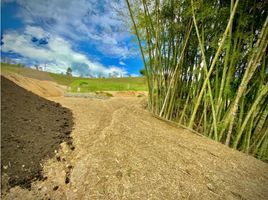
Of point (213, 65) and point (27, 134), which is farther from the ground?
point (213, 65)

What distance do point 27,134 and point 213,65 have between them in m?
2.19

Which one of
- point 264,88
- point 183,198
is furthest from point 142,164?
point 264,88

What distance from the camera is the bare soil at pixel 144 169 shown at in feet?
5.44

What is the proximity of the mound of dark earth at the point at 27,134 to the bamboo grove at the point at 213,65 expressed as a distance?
1585mm

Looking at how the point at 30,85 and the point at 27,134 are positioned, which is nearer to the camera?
the point at 27,134

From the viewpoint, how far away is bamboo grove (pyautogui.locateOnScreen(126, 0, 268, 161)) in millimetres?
2605

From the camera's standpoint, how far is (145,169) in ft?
6.32

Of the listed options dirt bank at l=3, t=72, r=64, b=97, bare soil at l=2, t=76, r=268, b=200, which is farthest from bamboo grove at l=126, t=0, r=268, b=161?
dirt bank at l=3, t=72, r=64, b=97

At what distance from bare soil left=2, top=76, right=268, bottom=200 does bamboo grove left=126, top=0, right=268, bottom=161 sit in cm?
41

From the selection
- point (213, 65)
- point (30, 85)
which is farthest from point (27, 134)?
point (30, 85)

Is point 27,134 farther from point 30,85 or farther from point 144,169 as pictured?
point 30,85

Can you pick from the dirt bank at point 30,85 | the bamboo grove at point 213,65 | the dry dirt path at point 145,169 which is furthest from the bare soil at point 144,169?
the dirt bank at point 30,85

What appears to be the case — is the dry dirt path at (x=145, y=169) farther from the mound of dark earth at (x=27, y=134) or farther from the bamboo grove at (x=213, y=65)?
the bamboo grove at (x=213, y=65)

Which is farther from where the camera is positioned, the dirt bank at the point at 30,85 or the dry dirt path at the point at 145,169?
the dirt bank at the point at 30,85
